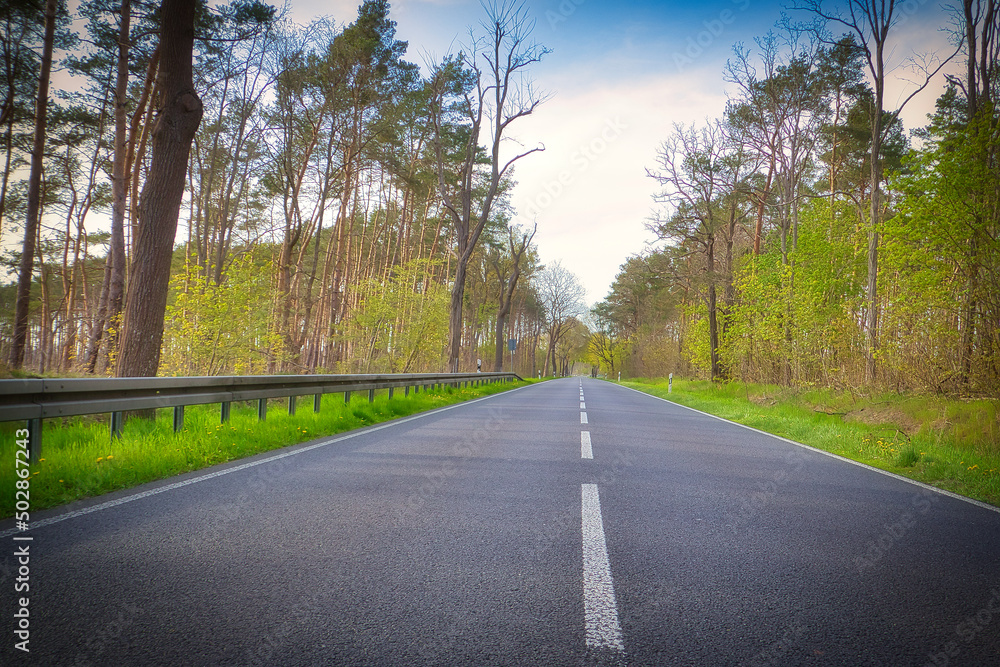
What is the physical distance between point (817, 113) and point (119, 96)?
2384cm

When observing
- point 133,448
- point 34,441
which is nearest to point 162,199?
point 133,448

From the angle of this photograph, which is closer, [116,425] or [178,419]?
[116,425]

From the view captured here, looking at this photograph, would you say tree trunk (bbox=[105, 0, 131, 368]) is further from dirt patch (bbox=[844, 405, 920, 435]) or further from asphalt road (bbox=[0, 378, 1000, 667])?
dirt patch (bbox=[844, 405, 920, 435])

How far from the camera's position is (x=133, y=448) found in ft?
16.6

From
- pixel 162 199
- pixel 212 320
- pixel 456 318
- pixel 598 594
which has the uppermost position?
pixel 162 199

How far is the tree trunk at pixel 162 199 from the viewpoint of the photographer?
725cm

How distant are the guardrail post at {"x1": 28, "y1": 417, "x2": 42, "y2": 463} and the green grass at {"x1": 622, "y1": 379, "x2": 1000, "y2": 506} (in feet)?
27.9

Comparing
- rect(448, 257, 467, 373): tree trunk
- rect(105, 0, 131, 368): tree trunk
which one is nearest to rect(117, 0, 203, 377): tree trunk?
rect(105, 0, 131, 368): tree trunk

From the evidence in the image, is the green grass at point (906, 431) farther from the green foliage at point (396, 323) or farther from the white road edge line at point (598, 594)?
the green foliage at point (396, 323)

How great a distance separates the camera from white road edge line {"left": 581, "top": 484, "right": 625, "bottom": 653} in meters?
2.07

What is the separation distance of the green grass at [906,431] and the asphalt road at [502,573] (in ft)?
4.22

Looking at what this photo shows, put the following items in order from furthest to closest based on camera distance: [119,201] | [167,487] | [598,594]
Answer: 1. [119,201]
2. [167,487]
3. [598,594]

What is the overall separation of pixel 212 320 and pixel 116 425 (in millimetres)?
7709

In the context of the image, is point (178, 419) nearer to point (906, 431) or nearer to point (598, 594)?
point (598, 594)
